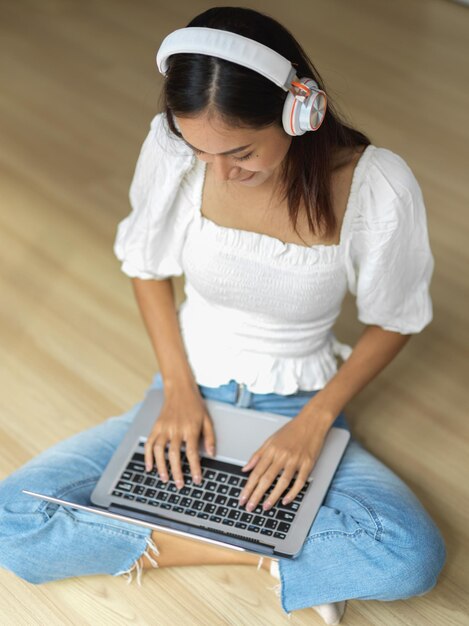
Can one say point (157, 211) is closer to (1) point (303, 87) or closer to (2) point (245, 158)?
(2) point (245, 158)

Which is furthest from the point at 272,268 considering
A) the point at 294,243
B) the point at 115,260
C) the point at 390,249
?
the point at 115,260

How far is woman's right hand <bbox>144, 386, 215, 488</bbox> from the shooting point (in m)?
1.47

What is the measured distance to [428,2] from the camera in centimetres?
341

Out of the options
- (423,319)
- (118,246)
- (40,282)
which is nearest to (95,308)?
(40,282)

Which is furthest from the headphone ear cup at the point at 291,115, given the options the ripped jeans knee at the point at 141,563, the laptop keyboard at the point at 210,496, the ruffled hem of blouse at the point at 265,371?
the ripped jeans knee at the point at 141,563

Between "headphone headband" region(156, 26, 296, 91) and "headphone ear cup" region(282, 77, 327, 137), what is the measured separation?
2 centimetres

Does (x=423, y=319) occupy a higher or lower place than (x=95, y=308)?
higher

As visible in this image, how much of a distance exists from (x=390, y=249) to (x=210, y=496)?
1.49 ft

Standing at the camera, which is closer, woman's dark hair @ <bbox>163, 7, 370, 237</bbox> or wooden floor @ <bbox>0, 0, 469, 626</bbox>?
woman's dark hair @ <bbox>163, 7, 370, 237</bbox>

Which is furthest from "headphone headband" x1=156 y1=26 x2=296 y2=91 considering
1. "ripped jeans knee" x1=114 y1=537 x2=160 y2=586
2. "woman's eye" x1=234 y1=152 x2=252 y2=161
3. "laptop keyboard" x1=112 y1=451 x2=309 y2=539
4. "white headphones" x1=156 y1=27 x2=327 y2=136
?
"ripped jeans knee" x1=114 y1=537 x2=160 y2=586

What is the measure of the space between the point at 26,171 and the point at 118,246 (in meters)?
1.08

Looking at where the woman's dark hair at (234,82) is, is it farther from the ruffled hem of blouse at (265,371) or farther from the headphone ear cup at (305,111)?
the ruffled hem of blouse at (265,371)

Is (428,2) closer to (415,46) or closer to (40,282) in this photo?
(415,46)

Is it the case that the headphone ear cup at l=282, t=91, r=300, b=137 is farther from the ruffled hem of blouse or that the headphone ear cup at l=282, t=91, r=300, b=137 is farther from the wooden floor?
the wooden floor
